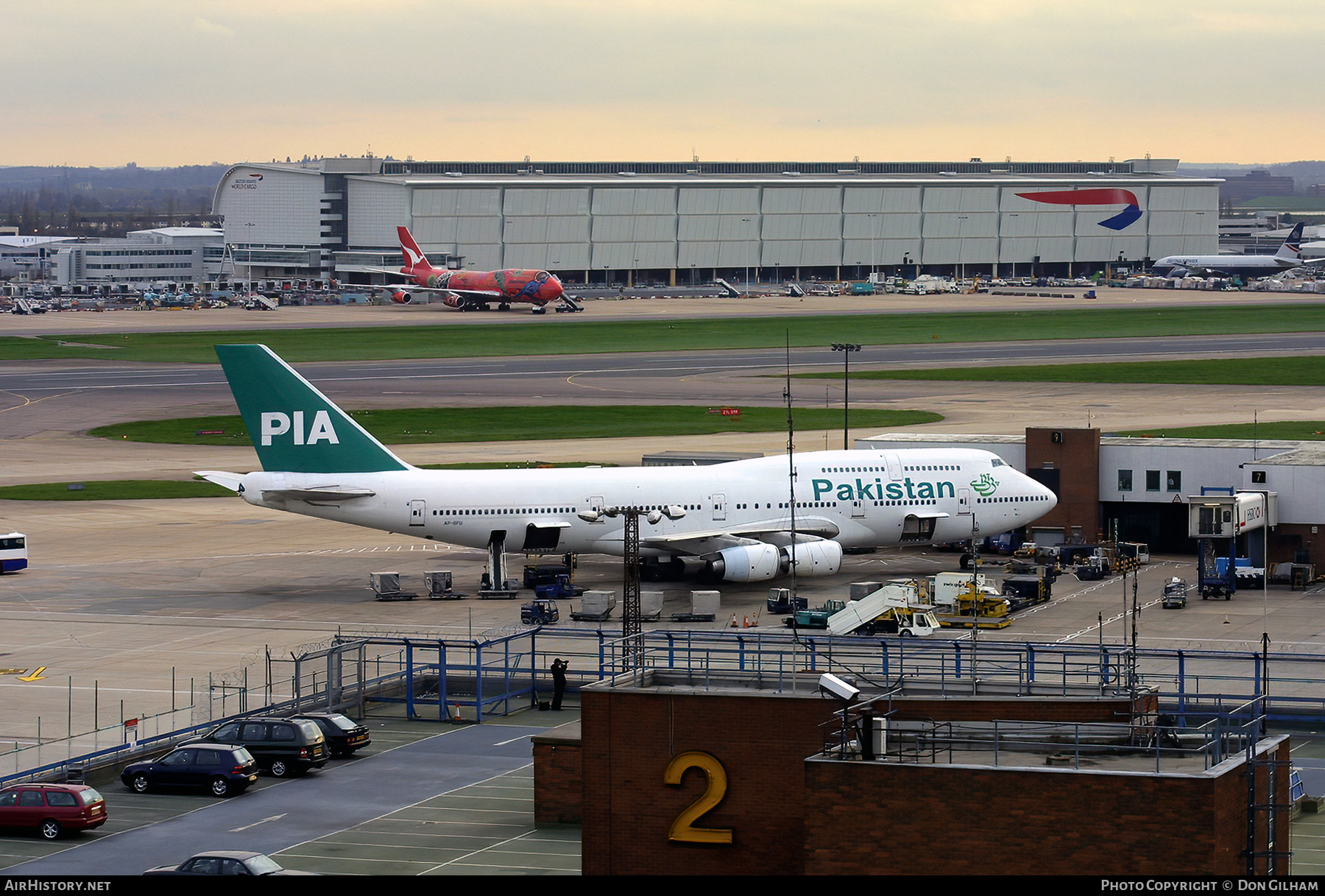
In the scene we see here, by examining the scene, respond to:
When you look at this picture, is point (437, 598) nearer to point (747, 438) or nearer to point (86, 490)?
point (86, 490)

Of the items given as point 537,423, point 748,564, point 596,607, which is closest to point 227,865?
point 596,607

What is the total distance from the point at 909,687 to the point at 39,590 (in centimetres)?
4607

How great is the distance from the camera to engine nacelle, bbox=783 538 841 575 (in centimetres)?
7375

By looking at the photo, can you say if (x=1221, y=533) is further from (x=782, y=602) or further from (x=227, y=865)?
(x=227, y=865)

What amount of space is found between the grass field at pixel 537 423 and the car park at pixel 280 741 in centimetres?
7390

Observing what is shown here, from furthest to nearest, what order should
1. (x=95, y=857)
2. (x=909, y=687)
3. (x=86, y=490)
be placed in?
1. (x=86, y=490)
2. (x=909, y=687)
3. (x=95, y=857)

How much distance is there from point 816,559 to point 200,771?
33.7 metres

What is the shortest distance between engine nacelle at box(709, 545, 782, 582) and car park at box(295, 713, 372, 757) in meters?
26.5

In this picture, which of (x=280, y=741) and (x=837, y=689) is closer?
(x=837, y=689)

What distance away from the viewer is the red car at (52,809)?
41375 millimetres

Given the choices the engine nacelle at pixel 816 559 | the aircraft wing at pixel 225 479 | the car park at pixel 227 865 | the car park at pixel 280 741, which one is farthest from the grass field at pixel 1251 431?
the car park at pixel 227 865

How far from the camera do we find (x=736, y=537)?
248 feet

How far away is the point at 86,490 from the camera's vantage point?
104000mm
